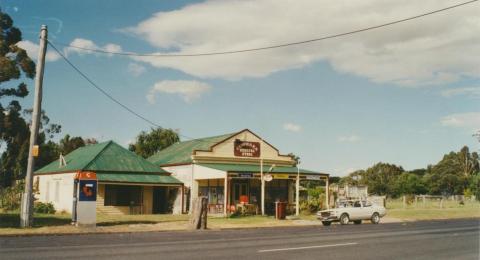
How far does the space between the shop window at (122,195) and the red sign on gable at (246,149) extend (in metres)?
8.62

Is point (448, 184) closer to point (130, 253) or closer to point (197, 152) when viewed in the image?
point (197, 152)

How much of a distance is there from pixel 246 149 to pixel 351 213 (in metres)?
14.1

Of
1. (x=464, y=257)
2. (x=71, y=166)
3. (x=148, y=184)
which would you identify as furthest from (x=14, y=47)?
(x=464, y=257)

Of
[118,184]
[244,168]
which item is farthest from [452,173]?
[118,184]

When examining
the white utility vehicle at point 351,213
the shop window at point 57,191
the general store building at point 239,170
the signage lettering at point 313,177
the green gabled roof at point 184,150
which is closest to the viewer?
the white utility vehicle at point 351,213

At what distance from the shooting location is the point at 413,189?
86000mm

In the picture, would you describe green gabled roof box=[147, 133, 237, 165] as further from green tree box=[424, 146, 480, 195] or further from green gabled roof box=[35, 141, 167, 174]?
green tree box=[424, 146, 480, 195]

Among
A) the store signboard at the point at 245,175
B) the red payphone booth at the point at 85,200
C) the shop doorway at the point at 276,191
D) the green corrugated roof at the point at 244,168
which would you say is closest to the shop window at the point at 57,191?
the green corrugated roof at the point at 244,168

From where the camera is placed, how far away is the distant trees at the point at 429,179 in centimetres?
8612

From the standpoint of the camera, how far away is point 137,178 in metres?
35.8

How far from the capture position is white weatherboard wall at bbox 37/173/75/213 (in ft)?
118

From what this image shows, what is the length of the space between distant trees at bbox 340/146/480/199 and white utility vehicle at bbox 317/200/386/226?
4583cm

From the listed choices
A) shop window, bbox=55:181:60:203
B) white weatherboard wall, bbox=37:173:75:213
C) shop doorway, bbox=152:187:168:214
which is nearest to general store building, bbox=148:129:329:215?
shop doorway, bbox=152:187:168:214

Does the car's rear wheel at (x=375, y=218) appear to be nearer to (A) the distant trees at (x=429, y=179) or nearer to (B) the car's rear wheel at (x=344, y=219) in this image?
(B) the car's rear wheel at (x=344, y=219)
